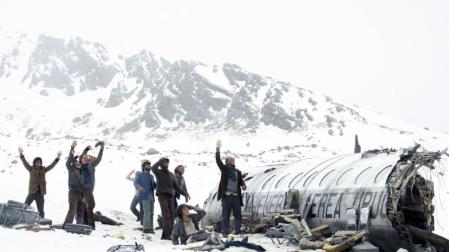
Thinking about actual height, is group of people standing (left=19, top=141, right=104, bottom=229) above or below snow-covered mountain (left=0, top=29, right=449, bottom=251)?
below

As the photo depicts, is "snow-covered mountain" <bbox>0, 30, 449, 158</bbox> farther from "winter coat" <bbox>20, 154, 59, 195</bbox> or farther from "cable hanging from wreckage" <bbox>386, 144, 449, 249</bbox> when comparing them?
"winter coat" <bbox>20, 154, 59, 195</bbox>

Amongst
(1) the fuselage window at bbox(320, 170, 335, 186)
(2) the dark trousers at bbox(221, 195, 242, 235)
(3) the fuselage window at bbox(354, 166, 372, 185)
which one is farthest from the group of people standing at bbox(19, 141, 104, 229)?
(3) the fuselage window at bbox(354, 166, 372, 185)

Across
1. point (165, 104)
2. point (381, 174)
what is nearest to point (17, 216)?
point (381, 174)

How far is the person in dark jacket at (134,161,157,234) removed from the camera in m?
14.8

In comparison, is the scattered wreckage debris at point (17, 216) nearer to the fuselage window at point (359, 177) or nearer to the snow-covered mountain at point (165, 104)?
the fuselage window at point (359, 177)

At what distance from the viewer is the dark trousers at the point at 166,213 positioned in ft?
44.7

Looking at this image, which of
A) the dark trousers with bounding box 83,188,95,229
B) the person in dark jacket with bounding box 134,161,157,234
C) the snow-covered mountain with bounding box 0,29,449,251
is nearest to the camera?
the dark trousers with bounding box 83,188,95,229

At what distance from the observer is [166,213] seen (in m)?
13.6

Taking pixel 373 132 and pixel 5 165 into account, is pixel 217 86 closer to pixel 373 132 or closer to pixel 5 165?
pixel 373 132

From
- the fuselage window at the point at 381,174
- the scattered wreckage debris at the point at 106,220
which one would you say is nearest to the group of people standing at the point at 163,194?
the scattered wreckage debris at the point at 106,220

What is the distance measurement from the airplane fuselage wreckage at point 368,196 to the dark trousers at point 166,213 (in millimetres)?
2709

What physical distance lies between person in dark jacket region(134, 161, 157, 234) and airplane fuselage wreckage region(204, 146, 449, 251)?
2934 mm

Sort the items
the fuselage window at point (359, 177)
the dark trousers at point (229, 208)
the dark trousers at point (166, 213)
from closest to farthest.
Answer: the fuselage window at point (359, 177) < the dark trousers at point (229, 208) < the dark trousers at point (166, 213)

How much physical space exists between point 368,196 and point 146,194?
6.31m
